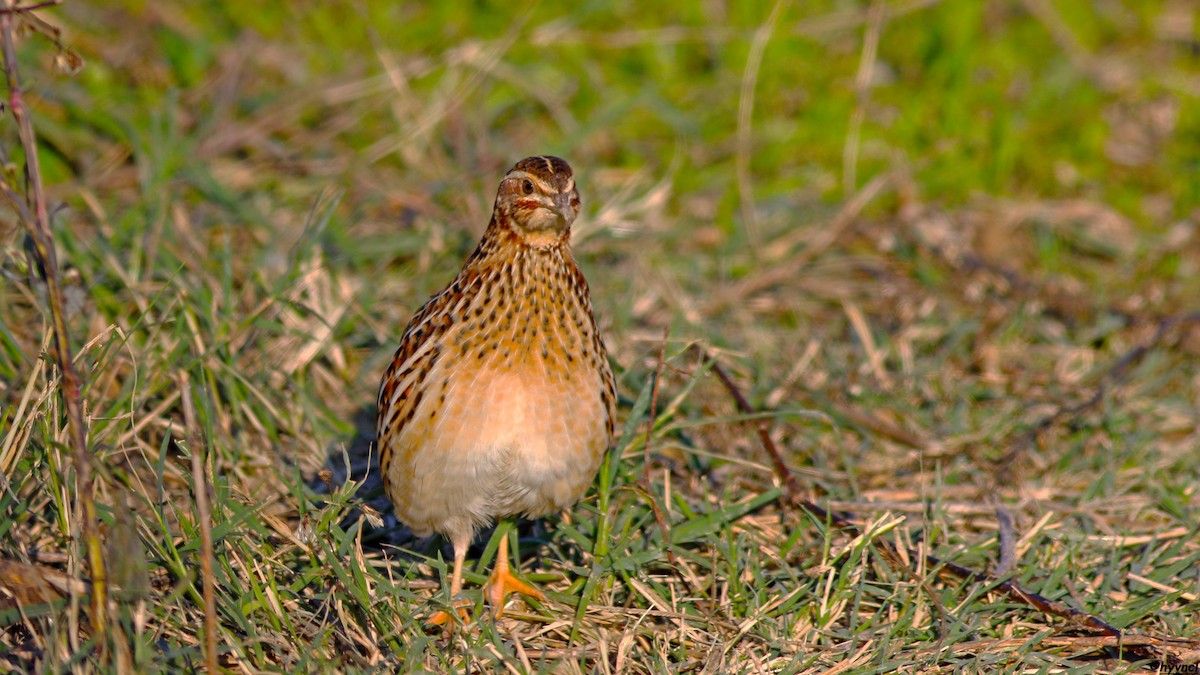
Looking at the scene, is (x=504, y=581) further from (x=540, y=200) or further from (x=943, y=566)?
(x=943, y=566)

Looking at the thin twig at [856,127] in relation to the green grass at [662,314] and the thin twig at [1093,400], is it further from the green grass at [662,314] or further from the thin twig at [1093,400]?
the thin twig at [1093,400]

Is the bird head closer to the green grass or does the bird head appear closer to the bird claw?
the green grass

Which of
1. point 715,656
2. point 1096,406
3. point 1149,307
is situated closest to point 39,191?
point 715,656

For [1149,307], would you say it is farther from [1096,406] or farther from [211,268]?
[211,268]

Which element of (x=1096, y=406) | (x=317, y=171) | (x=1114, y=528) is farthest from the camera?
(x=317, y=171)

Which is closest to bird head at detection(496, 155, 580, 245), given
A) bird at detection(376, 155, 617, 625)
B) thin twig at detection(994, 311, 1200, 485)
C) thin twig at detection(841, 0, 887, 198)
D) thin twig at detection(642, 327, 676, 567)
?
bird at detection(376, 155, 617, 625)

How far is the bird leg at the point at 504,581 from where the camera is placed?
499 centimetres

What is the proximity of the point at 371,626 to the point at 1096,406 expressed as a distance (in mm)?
3915

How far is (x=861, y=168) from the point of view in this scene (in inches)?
346

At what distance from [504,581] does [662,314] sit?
253cm

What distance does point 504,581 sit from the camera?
16.5ft

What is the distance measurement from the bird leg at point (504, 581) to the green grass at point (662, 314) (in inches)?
6.1

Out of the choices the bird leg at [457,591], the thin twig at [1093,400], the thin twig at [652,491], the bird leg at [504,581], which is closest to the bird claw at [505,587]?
the bird leg at [504,581]

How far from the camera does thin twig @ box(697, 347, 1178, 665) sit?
4727 millimetres
